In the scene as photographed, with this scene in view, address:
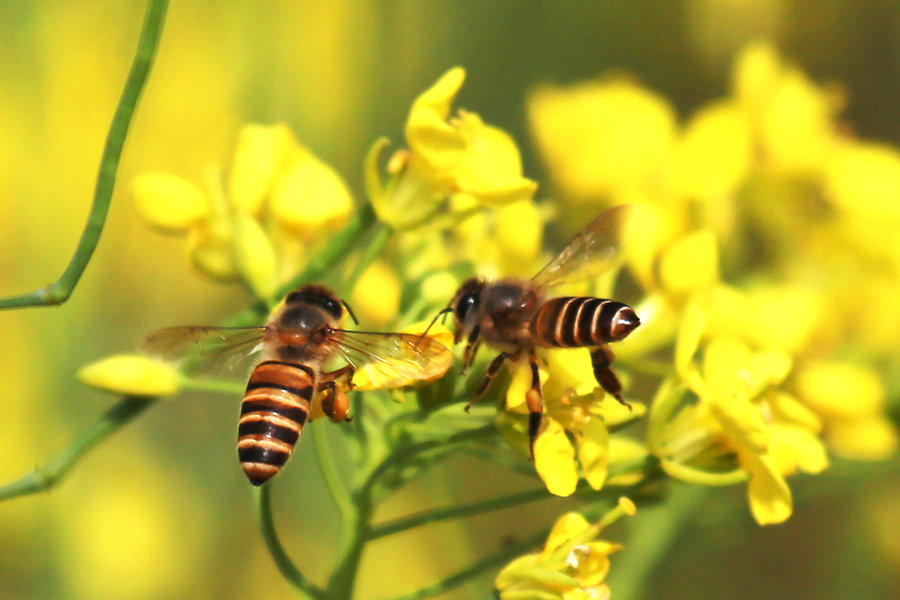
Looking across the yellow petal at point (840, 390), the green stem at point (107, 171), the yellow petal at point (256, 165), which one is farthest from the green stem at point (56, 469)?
the yellow petal at point (840, 390)

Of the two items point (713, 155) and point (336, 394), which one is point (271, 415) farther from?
point (713, 155)

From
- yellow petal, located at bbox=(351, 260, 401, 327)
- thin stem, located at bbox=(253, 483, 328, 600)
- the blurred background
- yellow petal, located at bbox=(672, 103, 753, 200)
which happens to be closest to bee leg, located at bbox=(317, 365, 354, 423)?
thin stem, located at bbox=(253, 483, 328, 600)

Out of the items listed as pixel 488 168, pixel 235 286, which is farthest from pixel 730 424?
pixel 235 286

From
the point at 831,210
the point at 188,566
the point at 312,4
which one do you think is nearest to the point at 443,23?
the point at 312,4

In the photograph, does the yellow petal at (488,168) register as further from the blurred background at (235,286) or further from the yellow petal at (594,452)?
the blurred background at (235,286)

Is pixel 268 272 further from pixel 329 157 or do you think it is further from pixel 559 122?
pixel 329 157
